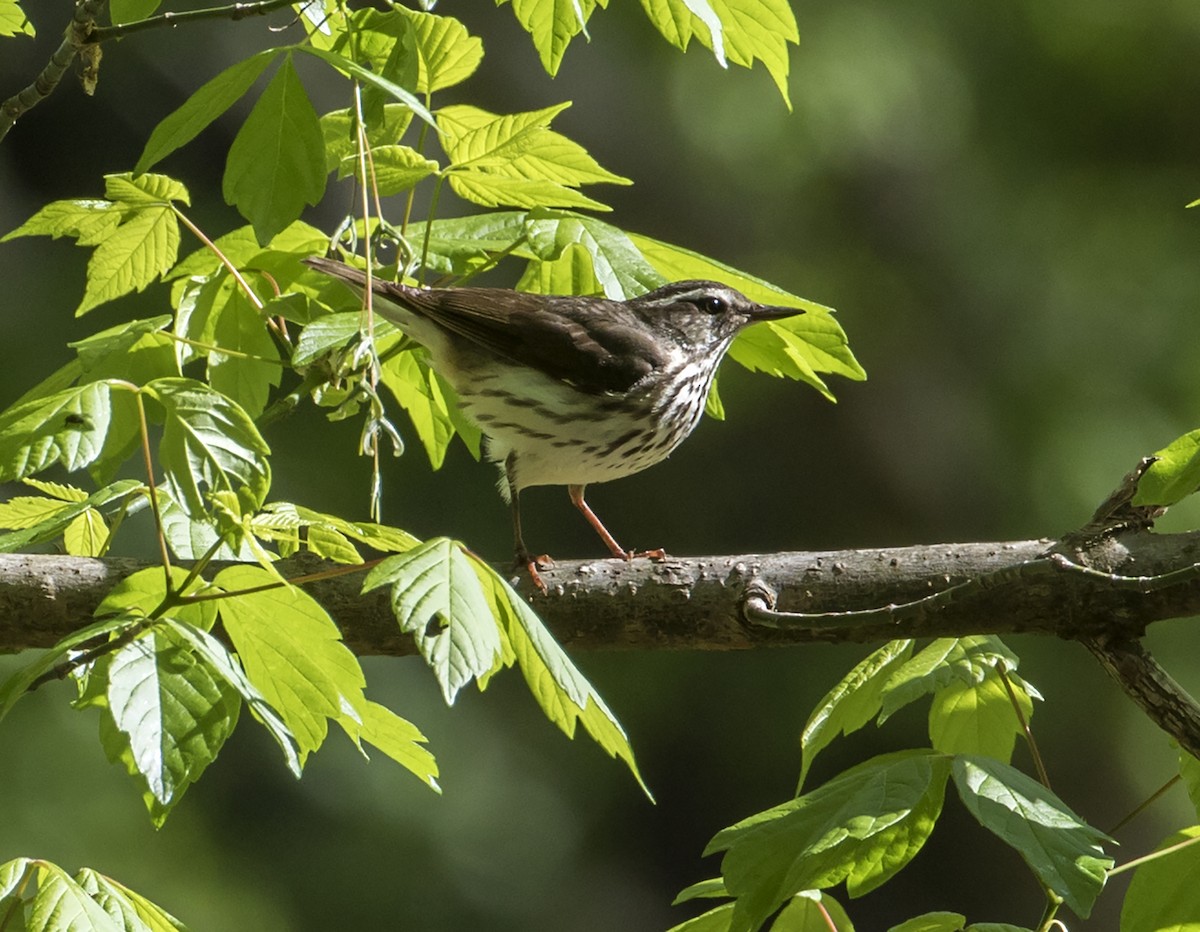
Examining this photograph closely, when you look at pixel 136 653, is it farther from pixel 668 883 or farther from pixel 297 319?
pixel 668 883

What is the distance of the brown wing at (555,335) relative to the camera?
2971mm

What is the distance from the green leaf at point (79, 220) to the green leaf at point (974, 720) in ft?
4.28

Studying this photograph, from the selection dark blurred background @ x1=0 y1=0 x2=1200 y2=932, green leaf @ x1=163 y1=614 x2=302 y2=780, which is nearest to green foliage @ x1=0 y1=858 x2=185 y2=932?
green leaf @ x1=163 y1=614 x2=302 y2=780

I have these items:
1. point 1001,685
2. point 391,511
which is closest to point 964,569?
point 1001,685

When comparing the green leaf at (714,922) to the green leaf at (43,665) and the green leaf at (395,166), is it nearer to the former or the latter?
the green leaf at (43,665)

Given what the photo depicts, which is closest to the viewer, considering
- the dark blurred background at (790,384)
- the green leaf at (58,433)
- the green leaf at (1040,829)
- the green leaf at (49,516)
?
the green leaf at (1040,829)

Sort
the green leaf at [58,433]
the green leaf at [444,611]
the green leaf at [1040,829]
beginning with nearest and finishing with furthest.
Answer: the green leaf at [444,611] < the green leaf at [1040,829] < the green leaf at [58,433]

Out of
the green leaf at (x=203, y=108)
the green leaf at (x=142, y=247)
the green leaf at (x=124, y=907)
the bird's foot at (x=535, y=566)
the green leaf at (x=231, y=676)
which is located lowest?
the bird's foot at (x=535, y=566)

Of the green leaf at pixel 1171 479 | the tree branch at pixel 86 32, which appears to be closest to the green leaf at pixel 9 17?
the tree branch at pixel 86 32

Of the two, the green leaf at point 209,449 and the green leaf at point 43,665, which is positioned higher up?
the green leaf at point 209,449

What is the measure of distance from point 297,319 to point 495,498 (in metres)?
5.27

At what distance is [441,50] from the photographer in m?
2.01

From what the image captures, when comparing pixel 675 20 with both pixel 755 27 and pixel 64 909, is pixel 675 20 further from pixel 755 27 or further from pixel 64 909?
pixel 64 909

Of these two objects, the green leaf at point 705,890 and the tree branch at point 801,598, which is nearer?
the green leaf at point 705,890
